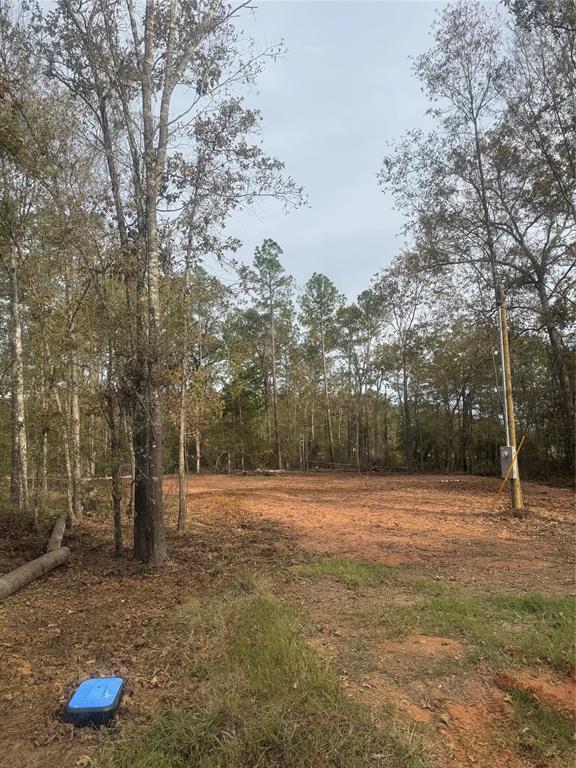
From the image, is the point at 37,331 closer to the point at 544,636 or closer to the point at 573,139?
the point at 544,636

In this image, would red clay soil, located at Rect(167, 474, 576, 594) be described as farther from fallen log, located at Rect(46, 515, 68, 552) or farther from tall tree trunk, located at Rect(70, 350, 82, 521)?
tall tree trunk, located at Rect(70, 350, 82, 521)

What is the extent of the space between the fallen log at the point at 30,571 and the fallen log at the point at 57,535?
10.3 inches

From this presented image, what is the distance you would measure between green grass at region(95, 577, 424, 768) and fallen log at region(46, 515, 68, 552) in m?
4.82

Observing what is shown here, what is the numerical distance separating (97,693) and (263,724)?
3.61 feet

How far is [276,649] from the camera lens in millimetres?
3635

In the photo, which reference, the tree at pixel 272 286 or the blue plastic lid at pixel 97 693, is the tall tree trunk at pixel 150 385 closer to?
the blue plastic lid at pixel 97 693

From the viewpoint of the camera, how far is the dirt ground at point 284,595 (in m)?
3.00

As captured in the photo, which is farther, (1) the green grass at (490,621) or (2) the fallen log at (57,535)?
(2) the fallen log at (57,535)

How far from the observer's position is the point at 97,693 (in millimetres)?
3092

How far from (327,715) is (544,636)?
2.20 m

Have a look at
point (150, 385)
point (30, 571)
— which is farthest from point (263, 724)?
point (30, 571)

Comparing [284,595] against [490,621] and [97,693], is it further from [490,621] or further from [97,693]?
[97,693]

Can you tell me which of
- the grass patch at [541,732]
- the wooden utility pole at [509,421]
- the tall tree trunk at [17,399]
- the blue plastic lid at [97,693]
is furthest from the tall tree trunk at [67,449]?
the wooden utility pole at [509,421]

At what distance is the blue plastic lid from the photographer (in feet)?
9.78
